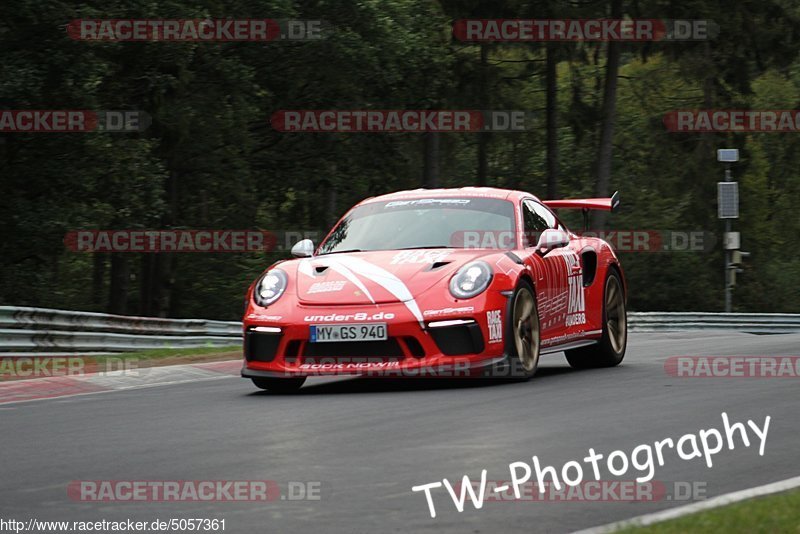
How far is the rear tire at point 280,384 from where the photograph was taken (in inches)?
393

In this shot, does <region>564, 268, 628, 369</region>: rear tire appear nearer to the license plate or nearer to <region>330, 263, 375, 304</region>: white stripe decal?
<region>330, 263, 375, 304</region>: white stripe decal

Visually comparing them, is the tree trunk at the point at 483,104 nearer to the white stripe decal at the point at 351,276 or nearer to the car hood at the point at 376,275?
the car hood at the point at 376,275

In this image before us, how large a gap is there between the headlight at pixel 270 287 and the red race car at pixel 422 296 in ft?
0.03

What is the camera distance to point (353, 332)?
9383mm

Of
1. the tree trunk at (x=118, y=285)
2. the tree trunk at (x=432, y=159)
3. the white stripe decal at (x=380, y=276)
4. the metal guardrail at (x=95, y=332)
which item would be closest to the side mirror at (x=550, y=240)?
the white stripe decal at (x=380, y=276)

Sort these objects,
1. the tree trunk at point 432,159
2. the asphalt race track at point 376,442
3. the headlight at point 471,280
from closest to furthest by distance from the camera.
Answer: the asphalt race track at point 376,442
the headlight at point 471,280
the tree trunk at point 432,159

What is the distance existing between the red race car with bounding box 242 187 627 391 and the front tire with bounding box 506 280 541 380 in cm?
1

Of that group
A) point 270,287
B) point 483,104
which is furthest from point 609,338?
point 483,104

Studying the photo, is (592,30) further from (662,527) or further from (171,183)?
(662,527)

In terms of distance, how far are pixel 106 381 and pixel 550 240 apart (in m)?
3.93

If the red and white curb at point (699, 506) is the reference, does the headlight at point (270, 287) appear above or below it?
above

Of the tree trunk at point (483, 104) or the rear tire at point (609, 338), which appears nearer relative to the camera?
the rear tire at point (609, 338)

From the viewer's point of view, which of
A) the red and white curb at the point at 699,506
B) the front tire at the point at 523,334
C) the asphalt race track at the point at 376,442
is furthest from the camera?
the front tire at the point at 523,334

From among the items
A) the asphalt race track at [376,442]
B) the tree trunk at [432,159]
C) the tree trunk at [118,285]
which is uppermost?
the tree trunk at [432,159]
